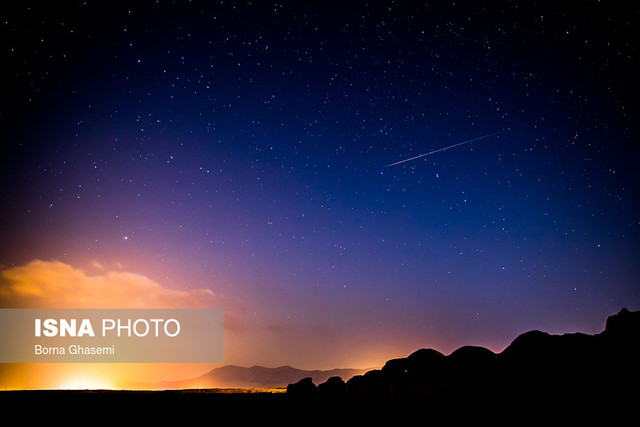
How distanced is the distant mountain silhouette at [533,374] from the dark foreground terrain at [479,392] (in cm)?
2

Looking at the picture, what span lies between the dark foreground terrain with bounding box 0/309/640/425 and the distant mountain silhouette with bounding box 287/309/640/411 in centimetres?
2

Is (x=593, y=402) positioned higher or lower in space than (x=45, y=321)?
lower

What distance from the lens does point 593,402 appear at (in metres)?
8.98

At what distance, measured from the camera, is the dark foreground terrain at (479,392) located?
929cm

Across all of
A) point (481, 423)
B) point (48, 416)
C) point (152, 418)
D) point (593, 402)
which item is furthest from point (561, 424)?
point (48, 416)

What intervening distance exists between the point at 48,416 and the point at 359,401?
12250mm

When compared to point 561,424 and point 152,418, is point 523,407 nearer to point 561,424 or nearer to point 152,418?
point 561,424

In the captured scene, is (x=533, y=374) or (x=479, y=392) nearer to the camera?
(x=533, y=374)

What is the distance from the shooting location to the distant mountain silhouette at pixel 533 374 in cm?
935

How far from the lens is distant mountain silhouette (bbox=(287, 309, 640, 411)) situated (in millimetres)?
9352

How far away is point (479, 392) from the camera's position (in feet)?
37.0

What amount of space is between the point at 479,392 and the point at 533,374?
5.22ft

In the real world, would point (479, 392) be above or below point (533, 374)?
below

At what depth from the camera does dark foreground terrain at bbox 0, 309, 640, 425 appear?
→ 9.29 m
